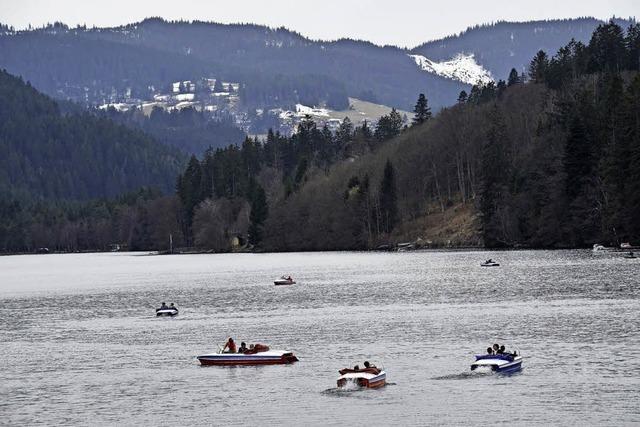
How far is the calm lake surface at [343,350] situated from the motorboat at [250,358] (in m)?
0.72

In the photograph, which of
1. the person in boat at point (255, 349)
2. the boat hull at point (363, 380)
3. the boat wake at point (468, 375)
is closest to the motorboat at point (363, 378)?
the boat hull at point (363, 380)

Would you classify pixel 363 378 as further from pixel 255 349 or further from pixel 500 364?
pixel 255 349

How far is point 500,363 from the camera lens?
67.8m

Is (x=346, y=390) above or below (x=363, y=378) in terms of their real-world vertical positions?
below

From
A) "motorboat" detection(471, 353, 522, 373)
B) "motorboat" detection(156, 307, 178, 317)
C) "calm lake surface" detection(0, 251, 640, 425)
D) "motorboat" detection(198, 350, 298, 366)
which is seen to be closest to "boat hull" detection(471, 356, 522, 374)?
"motorboat" detection(471, 353, 522, 373)

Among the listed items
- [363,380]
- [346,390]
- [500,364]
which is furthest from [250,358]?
[500,364]

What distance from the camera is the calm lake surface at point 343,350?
5994 cm

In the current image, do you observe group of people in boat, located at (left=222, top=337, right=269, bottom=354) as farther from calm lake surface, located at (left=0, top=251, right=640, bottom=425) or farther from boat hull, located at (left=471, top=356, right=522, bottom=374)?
boat hull, located at (left=471, top=356, right=522, bottom=374)

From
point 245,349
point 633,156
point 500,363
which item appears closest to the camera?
point 500,363

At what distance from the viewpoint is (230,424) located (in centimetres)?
5778

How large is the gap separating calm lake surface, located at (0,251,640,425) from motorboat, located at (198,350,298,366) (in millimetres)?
721

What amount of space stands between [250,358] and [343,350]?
7.99 metres

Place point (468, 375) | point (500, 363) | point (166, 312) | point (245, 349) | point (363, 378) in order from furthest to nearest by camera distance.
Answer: point (166, 312) → point (245, 349) → point (468, 375) → point (500, 363) → point (363, 378)

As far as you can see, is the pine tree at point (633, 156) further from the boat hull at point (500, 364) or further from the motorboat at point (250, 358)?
the boat hull at point (500, 364)
